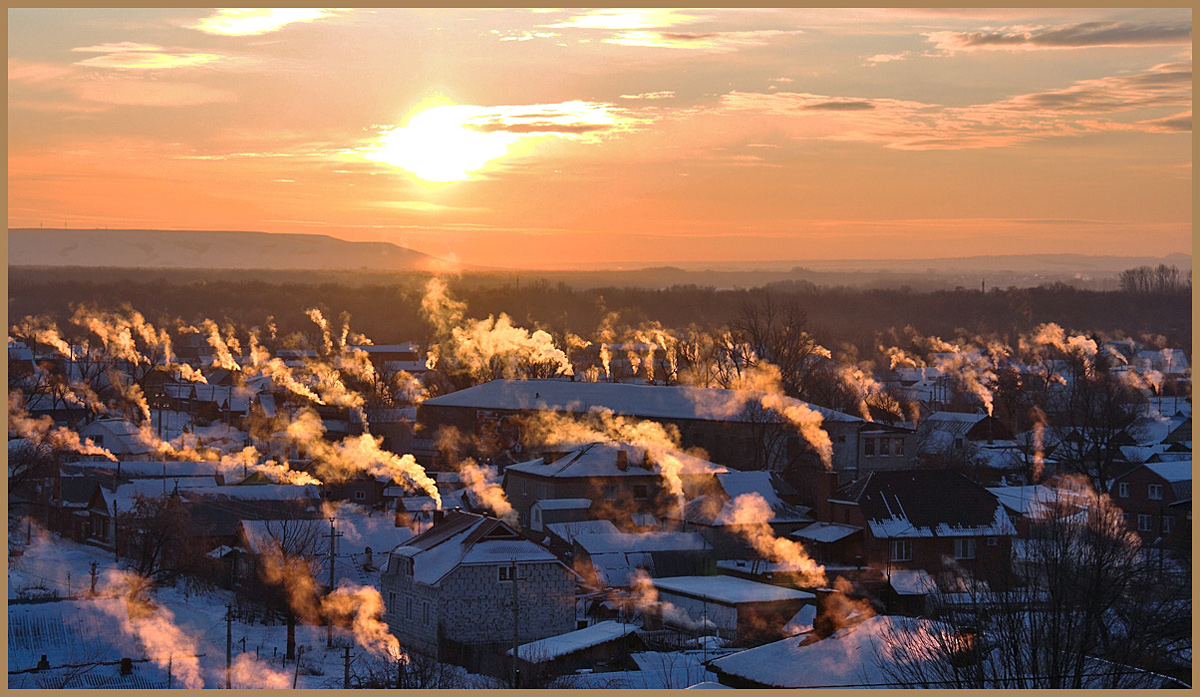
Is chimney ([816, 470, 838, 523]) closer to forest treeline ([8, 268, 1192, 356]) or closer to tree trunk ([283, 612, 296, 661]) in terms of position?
tree trunk ([283, 612, 296, 661])

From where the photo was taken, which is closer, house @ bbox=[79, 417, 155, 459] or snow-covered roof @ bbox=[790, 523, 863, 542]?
snow-covered roof @ bbox=[790, 523, 863, 542]

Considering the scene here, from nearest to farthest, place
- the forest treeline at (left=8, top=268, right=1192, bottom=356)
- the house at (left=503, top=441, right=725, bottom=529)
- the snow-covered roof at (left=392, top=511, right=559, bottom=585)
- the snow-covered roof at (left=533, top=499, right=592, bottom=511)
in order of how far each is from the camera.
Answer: the snow-covered roof at (left=392, top=511, right=559, bottom=585) < the snow-covered roof at (left=533, top=499, right=592, bottom=511) < the house at (left=503, top=441, right=725, bottom=529) < the forest treeline at (left=8, top=268, right=1192, bottom=356)

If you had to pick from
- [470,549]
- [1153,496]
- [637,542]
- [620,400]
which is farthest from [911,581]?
[620,400]

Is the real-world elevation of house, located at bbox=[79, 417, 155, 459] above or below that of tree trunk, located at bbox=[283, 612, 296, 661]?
below

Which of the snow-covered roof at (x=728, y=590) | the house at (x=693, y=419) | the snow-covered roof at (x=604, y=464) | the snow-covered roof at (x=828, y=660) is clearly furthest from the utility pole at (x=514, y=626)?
the house at (x=693, y=419)

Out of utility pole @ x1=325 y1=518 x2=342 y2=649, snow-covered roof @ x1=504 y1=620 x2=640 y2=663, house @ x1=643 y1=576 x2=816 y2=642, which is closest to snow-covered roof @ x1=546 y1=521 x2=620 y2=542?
house @ x1=643 y1=576 x2=816 y2=642

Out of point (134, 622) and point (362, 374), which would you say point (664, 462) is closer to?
point (134, 622)
